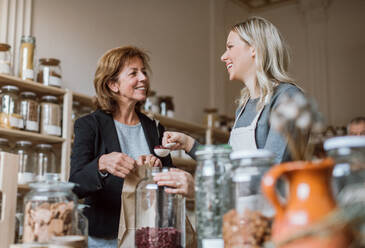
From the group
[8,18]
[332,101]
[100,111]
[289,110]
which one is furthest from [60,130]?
[332,101]

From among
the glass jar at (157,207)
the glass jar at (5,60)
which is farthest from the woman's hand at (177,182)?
the glass jar at (5,60)

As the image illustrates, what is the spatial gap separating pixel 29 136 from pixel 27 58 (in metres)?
0.55

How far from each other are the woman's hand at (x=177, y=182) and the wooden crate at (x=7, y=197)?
1.39 ft

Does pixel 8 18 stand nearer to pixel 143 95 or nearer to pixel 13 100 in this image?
pixel 13 100

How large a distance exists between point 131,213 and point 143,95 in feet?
2.81

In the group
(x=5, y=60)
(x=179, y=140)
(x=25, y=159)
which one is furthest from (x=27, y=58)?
(x=179, y=140)

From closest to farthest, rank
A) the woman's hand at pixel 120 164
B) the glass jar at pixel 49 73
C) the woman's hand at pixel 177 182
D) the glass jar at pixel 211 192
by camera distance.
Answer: the glass jar at pixel 211 192 < the woman's hand at pixel 177 182 < the woman's hand at pixel 120 164 < the glass jar at pixel 49 73

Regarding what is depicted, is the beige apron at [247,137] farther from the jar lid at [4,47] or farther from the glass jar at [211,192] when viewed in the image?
the jar lid at [4,47]

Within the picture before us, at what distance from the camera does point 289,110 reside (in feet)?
2.29

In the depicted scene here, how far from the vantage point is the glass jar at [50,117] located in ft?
9.84

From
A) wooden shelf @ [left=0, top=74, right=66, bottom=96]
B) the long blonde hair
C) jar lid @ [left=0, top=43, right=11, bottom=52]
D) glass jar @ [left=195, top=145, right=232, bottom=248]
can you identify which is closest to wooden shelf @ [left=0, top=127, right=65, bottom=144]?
wooden shelf @ [left=0, top=74, right=66, bottom=96]

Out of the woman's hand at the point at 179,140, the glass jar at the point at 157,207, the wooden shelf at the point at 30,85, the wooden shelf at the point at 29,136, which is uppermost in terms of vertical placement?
the wooden shelf at the point at 30,85

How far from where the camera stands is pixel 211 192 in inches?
40.3

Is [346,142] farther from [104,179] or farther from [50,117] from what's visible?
[50,117]
